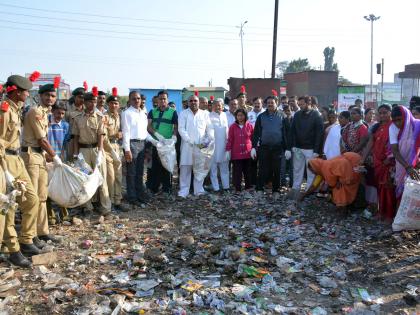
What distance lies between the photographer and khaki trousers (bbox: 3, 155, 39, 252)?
4266 millimetres

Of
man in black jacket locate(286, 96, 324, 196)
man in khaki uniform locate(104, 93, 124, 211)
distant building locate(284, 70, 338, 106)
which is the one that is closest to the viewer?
man in khaki uniform locate(104, 93, 124, 211)

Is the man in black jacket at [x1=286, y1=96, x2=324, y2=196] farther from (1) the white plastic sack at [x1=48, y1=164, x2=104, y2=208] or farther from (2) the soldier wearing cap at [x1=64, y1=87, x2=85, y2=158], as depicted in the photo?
(1) the white plastic sack at [x1=48, y1=164, x2=104, y2=208]

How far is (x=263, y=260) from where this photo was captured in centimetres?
456

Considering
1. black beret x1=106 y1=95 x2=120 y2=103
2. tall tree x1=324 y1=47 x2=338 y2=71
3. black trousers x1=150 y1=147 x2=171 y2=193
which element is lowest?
black trousers x1=150 y1=147 x2=171 y2=193

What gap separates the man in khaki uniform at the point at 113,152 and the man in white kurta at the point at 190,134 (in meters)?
1.35

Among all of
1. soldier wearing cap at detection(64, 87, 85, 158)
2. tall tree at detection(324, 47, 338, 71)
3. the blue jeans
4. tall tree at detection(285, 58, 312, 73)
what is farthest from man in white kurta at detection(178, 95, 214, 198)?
tall tree at detection(324, 47, 338, 71)

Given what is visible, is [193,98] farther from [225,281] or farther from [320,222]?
[225,281]

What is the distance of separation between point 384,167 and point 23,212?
488 cm

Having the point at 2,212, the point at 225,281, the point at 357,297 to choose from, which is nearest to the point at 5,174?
the point at 2,212

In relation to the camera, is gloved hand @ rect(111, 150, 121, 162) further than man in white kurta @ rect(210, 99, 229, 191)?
No

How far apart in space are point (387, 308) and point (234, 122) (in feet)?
17.5

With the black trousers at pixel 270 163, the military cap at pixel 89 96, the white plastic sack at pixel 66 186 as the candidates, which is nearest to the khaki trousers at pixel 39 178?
the white plastic sack at pixel 66 186

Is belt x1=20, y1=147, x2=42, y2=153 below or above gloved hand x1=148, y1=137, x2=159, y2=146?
above

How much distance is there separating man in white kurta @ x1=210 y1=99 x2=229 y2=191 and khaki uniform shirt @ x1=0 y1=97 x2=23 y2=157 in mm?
4398
